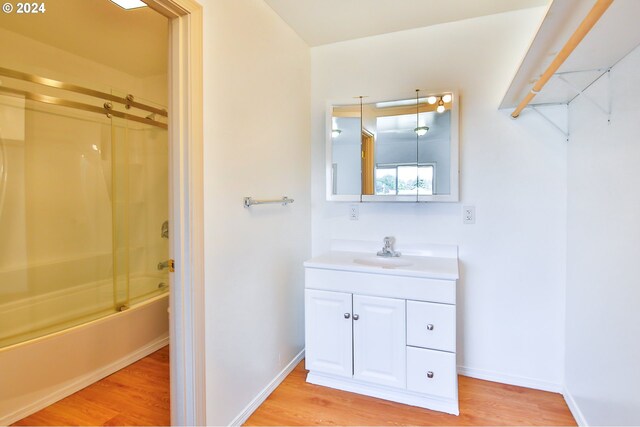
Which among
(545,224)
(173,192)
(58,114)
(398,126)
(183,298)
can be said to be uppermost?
(58,114)

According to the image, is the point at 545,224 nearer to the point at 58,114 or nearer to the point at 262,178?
the point at 262,178

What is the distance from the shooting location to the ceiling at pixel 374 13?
1.90m

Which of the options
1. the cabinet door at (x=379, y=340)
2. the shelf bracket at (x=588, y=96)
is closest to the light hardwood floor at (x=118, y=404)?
the cabinet door at (x=379, y=340)

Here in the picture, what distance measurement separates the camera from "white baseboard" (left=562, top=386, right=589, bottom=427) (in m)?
1.64

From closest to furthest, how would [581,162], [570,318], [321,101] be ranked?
[581,162]
[570,318]
[321,101]

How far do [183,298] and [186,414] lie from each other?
0.51 m

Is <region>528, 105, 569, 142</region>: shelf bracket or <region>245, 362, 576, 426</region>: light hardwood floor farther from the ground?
<region>528, 105, 569, 142</region>: shelf bracket

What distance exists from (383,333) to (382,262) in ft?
1.57

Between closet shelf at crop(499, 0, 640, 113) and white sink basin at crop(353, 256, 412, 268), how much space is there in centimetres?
116

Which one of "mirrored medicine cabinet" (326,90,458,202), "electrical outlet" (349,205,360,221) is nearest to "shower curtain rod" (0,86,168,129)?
"mirrored medicine cabinet" (326,90,458,202)

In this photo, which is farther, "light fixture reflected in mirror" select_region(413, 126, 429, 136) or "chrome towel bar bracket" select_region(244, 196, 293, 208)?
"light fixture reflected in mirror" select_region(413, 126, 429, 136)

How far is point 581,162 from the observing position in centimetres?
170

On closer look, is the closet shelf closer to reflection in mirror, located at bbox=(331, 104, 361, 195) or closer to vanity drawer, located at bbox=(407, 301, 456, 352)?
reflection in mirror, located at bbox=(331, 104, 361, 195)

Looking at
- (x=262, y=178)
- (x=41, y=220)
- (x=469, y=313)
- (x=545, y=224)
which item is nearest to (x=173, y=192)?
(x=262, y=178)
